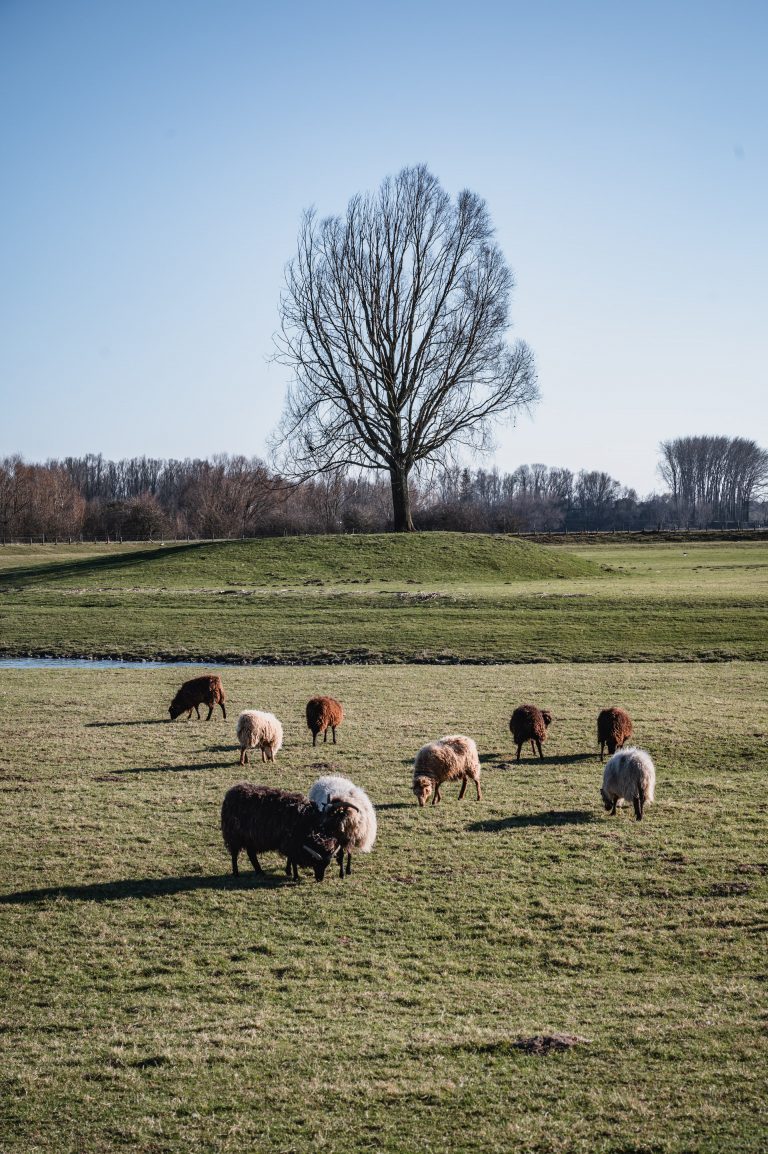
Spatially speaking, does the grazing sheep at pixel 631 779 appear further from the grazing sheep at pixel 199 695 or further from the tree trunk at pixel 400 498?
the tree trunk at pixel 400 498

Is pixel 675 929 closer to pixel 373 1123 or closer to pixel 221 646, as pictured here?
pixel 373 1123

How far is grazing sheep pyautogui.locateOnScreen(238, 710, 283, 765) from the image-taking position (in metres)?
16.1

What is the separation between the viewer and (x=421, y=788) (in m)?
13.7

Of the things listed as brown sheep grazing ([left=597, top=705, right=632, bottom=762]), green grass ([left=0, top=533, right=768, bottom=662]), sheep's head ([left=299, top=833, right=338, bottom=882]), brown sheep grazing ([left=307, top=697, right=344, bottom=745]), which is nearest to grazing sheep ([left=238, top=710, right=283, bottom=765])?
brown sheep grazing ([left=307, top=697, right=344, bottom=745])

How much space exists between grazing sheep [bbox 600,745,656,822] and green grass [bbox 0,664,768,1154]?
0.39 m

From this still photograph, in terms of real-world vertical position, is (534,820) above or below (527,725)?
below

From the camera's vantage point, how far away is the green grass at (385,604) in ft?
106

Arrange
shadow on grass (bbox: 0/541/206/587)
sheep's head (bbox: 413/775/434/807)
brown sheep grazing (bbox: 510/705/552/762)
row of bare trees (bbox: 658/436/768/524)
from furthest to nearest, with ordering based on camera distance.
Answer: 1. row of bare trees (bbox: 658/436/768/524)
2. shadow on grass (bbox: 0/541/206/587)
3. brown sheep grazing (bbox: 510/705/552/762)
4. sheep's head (bbox: 413/775/434/807)

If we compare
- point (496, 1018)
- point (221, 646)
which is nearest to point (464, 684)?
point (221, 646)

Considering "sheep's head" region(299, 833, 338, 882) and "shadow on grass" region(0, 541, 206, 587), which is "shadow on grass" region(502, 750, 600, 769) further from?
"shadow on grass" region(0, 541, 206, 587)

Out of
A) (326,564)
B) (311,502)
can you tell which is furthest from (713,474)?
(326,564)

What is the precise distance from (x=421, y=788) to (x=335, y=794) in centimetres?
273

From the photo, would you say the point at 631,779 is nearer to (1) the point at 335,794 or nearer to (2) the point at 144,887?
(1) the point at 335,794

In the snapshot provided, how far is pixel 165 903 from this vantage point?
1034 centimetres
